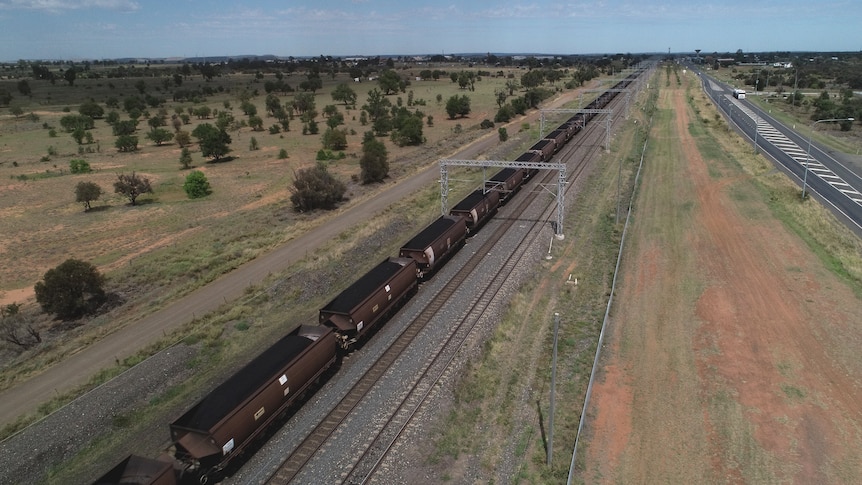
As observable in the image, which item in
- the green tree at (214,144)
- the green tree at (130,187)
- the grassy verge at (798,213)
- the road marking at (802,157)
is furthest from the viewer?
A: the green tree at (214,144)

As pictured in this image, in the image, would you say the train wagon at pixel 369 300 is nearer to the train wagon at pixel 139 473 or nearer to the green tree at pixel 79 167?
the train wagon at pixel 139 473

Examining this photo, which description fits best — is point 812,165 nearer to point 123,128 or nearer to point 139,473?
point 139,473

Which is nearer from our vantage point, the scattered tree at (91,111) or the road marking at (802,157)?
the road marking at (802,157)

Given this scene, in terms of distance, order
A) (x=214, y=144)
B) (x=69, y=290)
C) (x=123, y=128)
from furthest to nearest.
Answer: (x=123, y=128) < (x=214, y=144) < (x=69, y=290)

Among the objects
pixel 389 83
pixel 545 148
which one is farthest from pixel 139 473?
pixel 389 83

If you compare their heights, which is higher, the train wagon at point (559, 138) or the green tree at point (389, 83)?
the green tree at point (389, 83)

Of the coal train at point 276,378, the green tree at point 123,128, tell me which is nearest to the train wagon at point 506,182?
the coal train at point 276,378

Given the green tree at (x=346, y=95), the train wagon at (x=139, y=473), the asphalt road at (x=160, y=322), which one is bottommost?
the asphalt road at (x=160, y=322)

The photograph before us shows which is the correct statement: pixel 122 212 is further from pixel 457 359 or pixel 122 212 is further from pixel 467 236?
pixel 457 359
